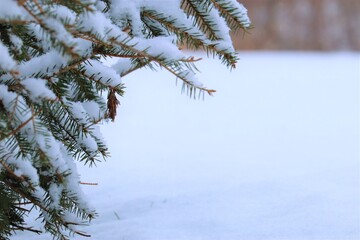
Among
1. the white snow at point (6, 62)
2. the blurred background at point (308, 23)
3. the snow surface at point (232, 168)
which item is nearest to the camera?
the white snow at point (6, 62)

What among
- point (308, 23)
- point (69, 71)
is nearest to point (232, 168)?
point (69, 71)

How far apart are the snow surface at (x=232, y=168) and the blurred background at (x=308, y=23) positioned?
4690 mm

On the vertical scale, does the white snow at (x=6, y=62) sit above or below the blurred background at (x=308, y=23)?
below

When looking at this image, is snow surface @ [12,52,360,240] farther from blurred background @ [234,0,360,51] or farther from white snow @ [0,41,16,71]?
blurred background @ [234,0,360,51]

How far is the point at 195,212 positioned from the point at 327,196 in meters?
0.56

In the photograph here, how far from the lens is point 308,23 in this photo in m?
10.2

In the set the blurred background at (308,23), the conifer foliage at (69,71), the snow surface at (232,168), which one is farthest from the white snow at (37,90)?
the blurred background at (308,23)

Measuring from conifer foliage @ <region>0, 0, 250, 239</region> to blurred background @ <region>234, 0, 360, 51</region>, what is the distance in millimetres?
8567

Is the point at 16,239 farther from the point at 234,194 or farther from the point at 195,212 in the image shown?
the point at 234,194

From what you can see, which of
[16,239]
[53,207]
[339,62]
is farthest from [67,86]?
[339,62]

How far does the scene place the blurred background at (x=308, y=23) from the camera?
1013 cm

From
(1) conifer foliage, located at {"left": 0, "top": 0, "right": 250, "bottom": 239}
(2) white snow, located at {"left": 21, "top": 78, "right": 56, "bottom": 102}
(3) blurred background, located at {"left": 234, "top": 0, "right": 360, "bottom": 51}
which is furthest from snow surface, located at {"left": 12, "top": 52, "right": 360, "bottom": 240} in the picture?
(3) blurred background, located at {"left": 234, "top": 0, "right": 360, "bottom": 51}

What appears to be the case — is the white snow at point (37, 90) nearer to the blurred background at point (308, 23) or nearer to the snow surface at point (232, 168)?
the snow surface at point (232, 168)

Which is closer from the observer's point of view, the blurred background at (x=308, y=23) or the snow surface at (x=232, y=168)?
the snow surface at (x=232, y=168)
